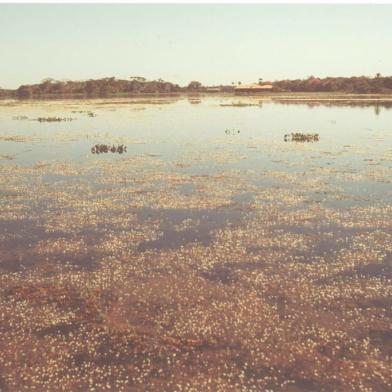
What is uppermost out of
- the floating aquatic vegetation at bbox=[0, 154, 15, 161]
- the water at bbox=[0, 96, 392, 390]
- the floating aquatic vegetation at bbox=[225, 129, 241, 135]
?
the floating aquatic vegetation at bbox=[225, 129, 241, 135]

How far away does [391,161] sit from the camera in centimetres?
3116

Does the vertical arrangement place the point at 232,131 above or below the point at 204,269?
above

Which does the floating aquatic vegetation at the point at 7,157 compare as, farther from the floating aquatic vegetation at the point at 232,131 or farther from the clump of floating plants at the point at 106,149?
the floating aquatic vegetation at the point at 232,131

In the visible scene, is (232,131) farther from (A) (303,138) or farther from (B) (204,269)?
(B) (204,269)

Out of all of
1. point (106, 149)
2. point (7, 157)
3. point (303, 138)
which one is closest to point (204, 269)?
point (106, 149)

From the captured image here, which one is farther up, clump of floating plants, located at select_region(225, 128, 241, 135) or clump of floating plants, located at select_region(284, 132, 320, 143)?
clump of floating plants, located at select_region(225, 128, 241, 135)

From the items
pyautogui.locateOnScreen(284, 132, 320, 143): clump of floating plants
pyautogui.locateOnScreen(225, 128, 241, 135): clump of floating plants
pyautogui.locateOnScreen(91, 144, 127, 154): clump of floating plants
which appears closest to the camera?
pyautogui.locateOnScreen(91, 144, 127, 154): clump of floating plants

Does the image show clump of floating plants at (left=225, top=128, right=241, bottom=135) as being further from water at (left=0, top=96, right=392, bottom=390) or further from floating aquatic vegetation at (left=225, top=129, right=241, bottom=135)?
water at (left=0, top=96, right=392, bottom=390)

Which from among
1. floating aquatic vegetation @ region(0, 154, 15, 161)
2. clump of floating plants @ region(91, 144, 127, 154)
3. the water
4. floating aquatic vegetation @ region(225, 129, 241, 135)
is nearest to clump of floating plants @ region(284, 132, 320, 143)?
floating aquatic vegetation @ region(225, 129, 241, 135)

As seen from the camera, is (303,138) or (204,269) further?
(303,138)

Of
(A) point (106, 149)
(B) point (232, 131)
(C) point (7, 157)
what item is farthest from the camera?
(B) point (232, 131)

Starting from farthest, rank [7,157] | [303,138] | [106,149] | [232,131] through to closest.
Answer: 1. [232,131]
2. [303,138]
3. [106,149]
4. [7,157]

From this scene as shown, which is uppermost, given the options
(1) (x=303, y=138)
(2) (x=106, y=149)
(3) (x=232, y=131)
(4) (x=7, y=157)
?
(3) (x=232, y=131)

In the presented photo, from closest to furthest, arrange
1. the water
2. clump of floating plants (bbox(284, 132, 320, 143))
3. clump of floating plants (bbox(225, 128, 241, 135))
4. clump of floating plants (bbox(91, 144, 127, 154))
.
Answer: the water
clump of floating plants (bbox(91, 144, 127, 154))
clump of floating plants (bbox(284, 132, 320, 143))
clump of floating plants (bbox(225, 128, 241, 135))
